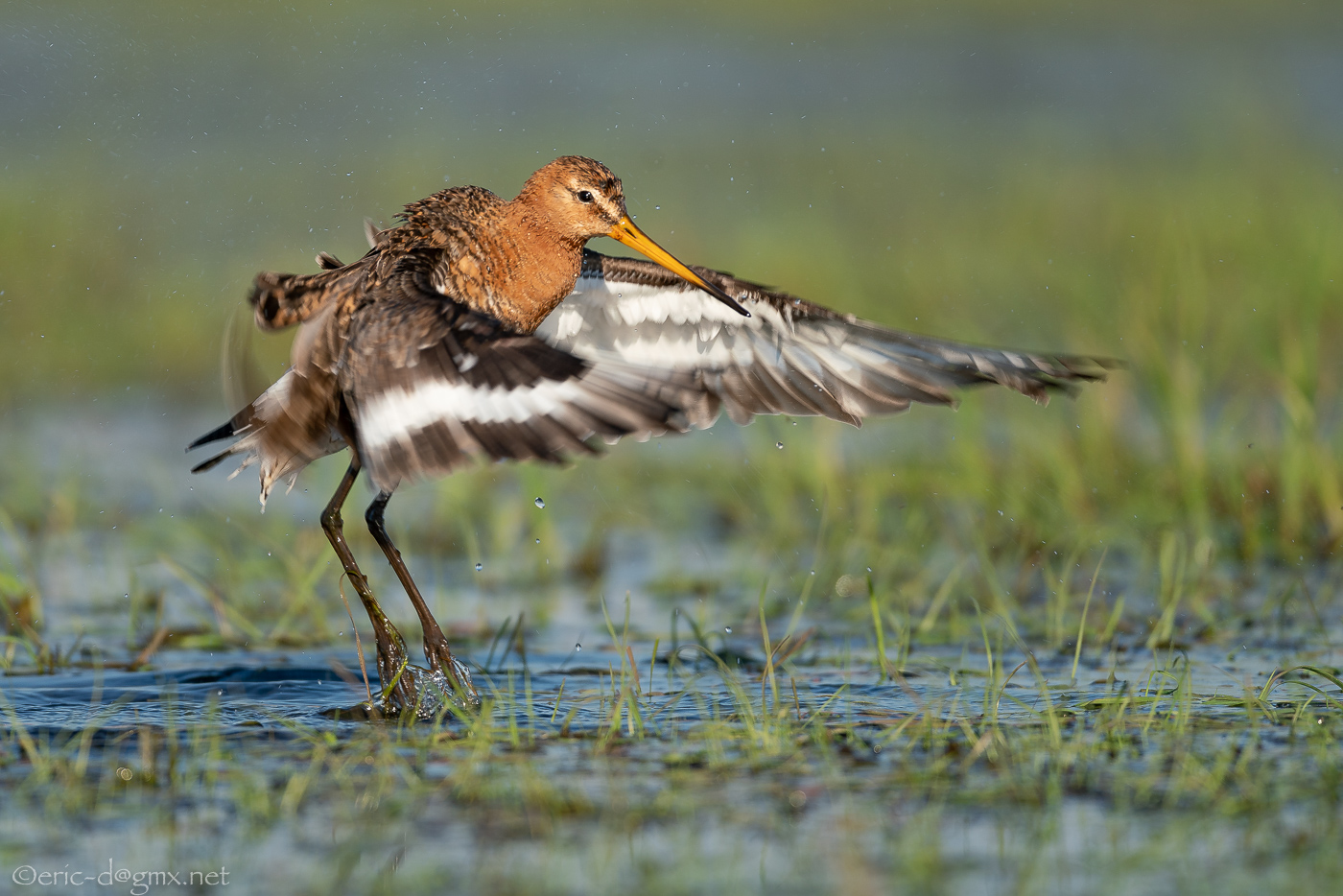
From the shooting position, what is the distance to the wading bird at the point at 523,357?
3955 mm

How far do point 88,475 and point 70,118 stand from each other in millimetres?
7977

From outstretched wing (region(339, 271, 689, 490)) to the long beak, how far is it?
37.0 inches

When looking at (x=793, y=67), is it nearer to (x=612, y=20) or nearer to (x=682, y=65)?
(x=682, y=65)

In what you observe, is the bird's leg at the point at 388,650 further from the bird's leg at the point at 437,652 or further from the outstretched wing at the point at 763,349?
the outstretched wing at the point at 763,349

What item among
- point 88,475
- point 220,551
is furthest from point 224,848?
point 88,475

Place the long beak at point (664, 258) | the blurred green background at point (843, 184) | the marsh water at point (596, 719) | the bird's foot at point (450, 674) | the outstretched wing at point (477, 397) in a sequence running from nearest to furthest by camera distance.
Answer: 1. the marsh water at point (596, 719)
2. the outstretched wing at point (477, 397)
3. the bird's foot at point (450, 674)
4. the long beak at point (664, 258)
5. the blurred green background at point (843, 184)

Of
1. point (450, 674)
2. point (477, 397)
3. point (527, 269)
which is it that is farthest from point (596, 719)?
point (527, 269)

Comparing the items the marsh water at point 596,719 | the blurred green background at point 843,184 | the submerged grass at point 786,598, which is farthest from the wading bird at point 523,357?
the blurred green background at point 843,184

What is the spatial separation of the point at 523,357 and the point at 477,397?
147 mm

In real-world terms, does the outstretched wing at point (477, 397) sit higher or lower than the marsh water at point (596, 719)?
higher

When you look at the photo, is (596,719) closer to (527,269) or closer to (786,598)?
(527,269)

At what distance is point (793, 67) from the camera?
16.8 metres

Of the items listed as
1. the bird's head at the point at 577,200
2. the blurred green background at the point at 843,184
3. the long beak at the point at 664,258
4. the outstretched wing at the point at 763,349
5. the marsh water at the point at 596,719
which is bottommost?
the marsh water at the point at 596,719

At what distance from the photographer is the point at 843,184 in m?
12.4
